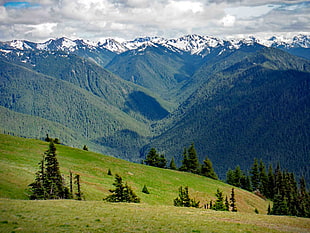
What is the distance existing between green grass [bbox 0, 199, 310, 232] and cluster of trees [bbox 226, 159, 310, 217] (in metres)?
34.6

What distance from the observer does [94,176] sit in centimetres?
7088

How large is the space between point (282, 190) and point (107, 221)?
76.2m

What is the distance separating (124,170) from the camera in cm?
8512

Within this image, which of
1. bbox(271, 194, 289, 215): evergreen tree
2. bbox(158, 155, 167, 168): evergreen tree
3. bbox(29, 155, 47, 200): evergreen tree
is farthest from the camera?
bbox(158, 155, 167, 168): evergreen tree

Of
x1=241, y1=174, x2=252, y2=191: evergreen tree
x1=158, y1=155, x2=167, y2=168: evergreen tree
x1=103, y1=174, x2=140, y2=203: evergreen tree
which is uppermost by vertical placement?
x1=158, y1=155, x2=167, y2=168: evergreen tree

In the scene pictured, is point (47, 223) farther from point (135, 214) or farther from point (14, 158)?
point (14, 158)

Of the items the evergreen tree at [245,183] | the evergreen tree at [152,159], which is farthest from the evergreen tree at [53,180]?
the evergreen tree at [245,183]

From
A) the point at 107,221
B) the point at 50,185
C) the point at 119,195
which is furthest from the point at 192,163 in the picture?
the point at 107,221

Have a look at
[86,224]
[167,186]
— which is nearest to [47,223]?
[86,224]

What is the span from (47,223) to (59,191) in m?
20.7

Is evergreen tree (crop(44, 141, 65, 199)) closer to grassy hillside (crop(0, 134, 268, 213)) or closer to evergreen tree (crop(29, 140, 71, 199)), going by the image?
evergreen tree (crop(29, 140, 71, 199))

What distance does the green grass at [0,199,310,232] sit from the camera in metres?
27.8

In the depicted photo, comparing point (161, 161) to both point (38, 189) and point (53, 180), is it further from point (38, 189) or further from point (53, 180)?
point (38, 189)

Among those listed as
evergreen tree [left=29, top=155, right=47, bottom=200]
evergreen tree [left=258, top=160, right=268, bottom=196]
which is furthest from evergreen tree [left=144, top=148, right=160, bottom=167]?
evergreen tree [left=29, top=155, right=47, bottom=200]
